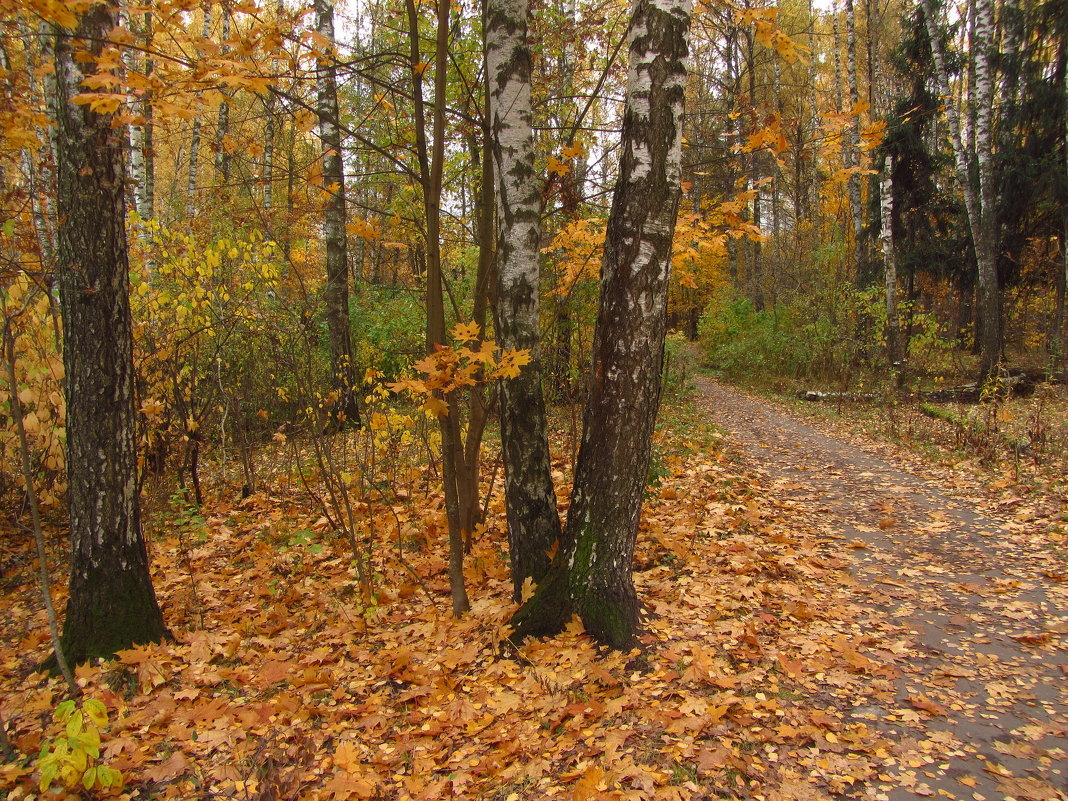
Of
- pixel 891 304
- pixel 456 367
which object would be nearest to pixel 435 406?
pixel 456 367

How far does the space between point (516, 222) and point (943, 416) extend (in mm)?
9816

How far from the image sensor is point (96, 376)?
358cm

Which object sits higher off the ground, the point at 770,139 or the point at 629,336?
the point at 770,139

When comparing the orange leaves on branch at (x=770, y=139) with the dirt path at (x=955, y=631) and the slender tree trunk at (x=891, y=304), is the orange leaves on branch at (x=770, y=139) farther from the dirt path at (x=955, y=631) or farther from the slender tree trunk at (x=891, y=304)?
the slender tree trunk at (x=891, y=304)

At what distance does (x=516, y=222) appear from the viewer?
3906 millimetres

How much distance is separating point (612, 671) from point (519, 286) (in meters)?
2.49

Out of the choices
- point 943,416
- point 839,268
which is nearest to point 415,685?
point 943,416

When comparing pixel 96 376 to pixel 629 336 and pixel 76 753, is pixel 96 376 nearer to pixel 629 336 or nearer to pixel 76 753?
pixel 76 753

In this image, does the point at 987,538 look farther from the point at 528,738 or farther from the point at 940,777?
the point at 528,738

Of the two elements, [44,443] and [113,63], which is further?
[44,443]

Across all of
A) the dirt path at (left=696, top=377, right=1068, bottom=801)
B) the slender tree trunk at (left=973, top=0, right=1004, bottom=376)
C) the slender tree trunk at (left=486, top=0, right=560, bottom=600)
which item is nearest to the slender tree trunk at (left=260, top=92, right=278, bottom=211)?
the slender tree trunk at (left=486, top=0, right=560, bottom=600)

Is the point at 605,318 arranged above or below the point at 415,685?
above

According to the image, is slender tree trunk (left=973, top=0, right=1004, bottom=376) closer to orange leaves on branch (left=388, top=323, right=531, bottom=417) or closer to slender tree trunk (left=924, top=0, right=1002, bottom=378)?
slender tree trunk (left=924, top=0, right=1002, bottom=378)

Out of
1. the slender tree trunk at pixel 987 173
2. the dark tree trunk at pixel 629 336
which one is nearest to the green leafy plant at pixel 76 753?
the dark tree trunk at pixel 629 336
